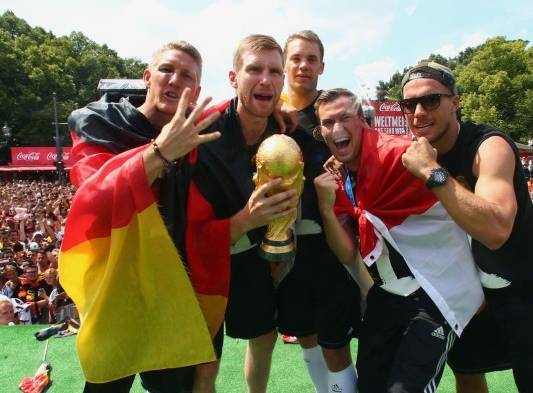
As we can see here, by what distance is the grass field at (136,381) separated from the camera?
3777mm

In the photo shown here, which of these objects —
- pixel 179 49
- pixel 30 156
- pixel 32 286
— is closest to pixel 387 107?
pixel 32 286

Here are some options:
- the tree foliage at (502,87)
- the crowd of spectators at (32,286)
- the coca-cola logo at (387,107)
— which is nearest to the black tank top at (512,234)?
the crowd of spectators at (32,286)

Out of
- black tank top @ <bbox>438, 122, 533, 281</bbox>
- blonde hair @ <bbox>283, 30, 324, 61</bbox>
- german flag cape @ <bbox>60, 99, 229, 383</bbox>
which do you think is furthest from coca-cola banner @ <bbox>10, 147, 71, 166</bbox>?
black tank top @ <bbox>438, 122, 533, 281</bbox>

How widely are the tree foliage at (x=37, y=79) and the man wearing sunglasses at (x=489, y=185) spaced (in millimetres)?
45996

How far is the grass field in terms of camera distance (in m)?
3.78

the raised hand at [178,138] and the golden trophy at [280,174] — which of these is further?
the golden trophy at [280,174]

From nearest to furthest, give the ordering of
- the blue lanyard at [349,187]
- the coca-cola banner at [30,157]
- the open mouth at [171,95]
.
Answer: the open mouth at [171,95] < the blue lanyard at [349,187] < the coca-cola banner at [30,157]

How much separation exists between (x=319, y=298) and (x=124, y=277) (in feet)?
4.00

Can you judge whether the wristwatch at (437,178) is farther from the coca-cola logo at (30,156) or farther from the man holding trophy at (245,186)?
the coca-cola logo at (30,156)

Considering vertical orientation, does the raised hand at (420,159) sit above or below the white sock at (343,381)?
above

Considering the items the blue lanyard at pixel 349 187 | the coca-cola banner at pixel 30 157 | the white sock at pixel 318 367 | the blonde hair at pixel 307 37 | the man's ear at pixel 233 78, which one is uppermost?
the blonde hair at pixel 307 37

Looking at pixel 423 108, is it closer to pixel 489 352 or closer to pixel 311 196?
pixel 311 196

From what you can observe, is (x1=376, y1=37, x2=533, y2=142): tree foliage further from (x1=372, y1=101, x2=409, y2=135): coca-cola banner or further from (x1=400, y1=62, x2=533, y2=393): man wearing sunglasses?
(x1=400, y1=62, x2=533, y2=393): man wearing sunglasses

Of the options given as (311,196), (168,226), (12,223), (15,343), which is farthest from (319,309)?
(12,223)
